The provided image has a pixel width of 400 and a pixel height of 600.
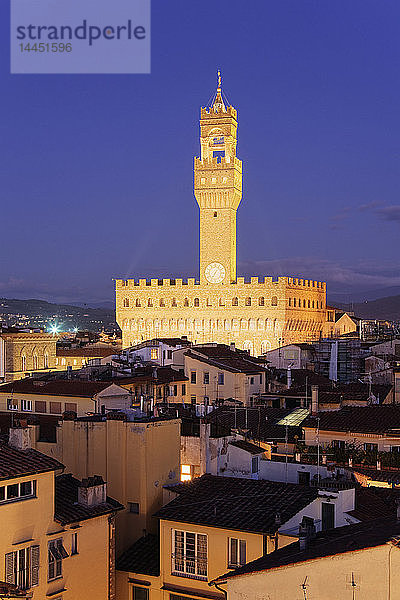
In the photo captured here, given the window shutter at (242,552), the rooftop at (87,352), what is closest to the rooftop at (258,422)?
the window shutter at (242,552)

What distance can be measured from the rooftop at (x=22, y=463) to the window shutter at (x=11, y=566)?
3.45 ft

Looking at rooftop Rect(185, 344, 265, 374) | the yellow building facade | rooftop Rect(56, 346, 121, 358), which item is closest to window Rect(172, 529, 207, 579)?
the yellow building facade

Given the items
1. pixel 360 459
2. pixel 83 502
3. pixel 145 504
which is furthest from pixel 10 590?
pixel 360 459

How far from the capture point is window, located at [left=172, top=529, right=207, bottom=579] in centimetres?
1228

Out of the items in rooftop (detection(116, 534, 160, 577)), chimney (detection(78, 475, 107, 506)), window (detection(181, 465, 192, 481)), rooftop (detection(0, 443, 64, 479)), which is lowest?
rooftop (detection(116, 534, 160, 577))

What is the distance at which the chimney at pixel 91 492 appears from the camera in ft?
41.8

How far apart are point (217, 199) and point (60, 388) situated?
5328 cm

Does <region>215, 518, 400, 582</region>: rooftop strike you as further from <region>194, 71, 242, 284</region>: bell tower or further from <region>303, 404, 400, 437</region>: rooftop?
<region>194, 71, 242, 284</region>: bell tower

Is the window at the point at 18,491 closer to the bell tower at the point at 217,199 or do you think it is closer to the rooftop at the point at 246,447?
the rooftop at the point at 246,447

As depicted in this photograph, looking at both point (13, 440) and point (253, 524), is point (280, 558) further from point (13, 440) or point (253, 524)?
point (13, 440)

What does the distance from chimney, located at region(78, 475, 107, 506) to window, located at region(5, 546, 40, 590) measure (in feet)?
4.19

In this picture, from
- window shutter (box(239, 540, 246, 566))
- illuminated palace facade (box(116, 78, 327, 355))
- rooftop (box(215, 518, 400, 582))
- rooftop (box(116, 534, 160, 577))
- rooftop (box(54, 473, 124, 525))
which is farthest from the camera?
illuminated palace facade (box(116, 78, 327, 355))

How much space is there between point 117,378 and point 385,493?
17148 mm

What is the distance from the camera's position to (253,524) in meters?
11.9
